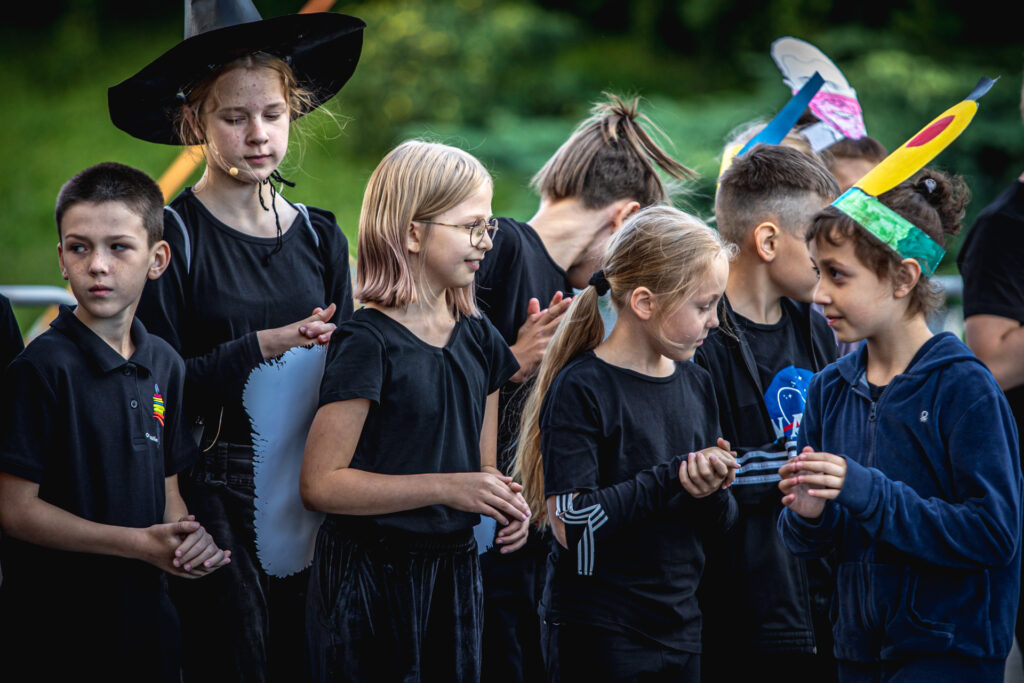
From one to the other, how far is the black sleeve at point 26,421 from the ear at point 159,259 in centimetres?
37

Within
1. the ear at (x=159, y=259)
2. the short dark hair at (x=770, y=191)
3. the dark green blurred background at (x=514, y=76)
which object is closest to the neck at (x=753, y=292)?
the short dark hair at (x=770, y=191)

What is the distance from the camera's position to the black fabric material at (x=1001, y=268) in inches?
125

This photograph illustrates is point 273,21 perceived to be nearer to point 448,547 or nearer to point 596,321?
point 596,321

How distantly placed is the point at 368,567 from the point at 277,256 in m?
0.86

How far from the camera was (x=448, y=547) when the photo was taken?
266 cm

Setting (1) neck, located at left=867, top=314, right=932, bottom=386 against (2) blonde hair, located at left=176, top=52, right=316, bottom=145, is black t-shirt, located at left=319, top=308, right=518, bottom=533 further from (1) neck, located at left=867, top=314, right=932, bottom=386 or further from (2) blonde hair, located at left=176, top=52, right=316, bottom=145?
(1) neck, located at left=867, top=314, right=932, bottom=386

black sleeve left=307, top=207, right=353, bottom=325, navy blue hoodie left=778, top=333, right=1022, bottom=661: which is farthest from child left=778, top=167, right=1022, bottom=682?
black sleeve left=307, top=207, right=353, bottom=325

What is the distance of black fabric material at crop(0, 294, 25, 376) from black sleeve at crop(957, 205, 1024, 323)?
2.65 meters

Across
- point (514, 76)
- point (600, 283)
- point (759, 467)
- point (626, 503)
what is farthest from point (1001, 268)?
point (514, 76)

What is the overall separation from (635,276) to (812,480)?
0.73 m

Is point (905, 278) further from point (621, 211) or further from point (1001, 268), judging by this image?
point (621, 211)

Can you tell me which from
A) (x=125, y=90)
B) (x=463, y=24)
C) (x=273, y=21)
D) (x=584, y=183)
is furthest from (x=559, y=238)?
(x=463, y=24)

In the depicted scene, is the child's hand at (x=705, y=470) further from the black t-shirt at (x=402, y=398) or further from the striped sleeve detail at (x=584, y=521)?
the black t-shirt at (x=402, y=398)

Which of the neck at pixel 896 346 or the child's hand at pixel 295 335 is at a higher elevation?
the child's hand at pixel 295 335
